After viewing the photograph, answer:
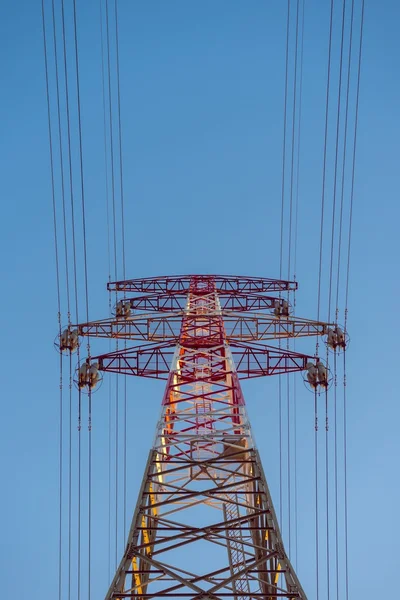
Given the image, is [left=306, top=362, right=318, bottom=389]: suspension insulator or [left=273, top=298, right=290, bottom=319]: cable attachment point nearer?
[left=306, top=362, right=318, bottom=389]: suspension insulator

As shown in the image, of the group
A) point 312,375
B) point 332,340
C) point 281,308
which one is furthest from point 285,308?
point 312,375

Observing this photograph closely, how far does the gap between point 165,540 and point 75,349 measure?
641 inches

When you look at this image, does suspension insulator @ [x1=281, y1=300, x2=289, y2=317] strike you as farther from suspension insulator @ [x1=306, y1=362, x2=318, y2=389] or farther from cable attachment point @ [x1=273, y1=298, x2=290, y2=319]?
suspension insulator @ [x1=306, y1=362, x2=318, y2=389]

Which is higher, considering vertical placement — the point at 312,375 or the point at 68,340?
the point at 68,340

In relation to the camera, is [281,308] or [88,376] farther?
[281,308]

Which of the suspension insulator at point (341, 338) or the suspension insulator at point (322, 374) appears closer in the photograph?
the suspension insulator at point (322, 374)

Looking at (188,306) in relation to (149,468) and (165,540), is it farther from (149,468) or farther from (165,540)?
(165,540)

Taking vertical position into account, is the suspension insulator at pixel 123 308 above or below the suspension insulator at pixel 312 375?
above

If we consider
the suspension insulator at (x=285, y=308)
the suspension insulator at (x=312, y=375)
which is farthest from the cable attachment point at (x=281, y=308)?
the suspension insulator at (x=312, y=375)

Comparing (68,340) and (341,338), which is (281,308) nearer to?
(341,338)

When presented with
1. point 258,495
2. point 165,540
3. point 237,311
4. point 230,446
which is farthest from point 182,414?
point 237,311

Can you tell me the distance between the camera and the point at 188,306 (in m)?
27.4

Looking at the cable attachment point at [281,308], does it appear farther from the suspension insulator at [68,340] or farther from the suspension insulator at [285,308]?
the suspension insulator at [68,340]

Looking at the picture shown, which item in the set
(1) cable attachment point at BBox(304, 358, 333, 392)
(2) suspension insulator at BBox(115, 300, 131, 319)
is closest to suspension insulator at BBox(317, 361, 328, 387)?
(1) cable attachment point at BBox(304, 358, 333, 392)
